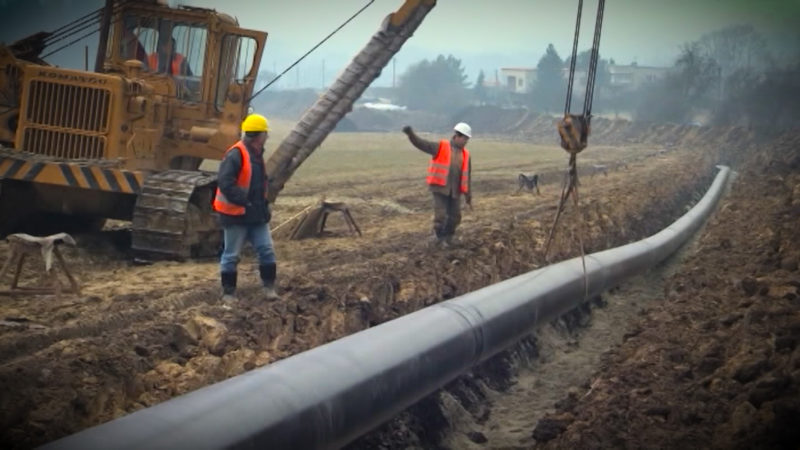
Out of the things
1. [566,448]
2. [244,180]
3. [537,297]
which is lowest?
[566,448]

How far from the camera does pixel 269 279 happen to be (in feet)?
27.9

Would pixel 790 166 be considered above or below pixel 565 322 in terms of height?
above

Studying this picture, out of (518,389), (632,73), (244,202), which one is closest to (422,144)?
(244,202)

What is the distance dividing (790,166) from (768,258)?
45.6 ft

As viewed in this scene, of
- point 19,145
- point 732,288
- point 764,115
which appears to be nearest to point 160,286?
point 19,145

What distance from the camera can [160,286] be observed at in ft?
29.6

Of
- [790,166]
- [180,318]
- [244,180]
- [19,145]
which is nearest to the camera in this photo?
[180,318]

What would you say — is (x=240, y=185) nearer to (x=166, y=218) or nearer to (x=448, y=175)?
(x=166, y=218)

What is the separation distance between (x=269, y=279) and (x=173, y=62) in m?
4.23

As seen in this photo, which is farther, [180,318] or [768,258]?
[768,258]

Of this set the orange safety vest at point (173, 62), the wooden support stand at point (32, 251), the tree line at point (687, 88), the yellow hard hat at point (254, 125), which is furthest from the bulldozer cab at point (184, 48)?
the tree line at point (687, 88)

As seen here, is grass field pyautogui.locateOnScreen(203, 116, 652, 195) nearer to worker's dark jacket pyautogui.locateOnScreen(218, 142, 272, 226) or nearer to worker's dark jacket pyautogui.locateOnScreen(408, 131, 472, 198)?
worker's dark jacket pyautogui.locateOnScreen(408, 131, 472, 198)

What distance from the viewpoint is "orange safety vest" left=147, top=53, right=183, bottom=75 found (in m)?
11.5

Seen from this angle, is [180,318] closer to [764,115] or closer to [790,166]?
[790,166]
